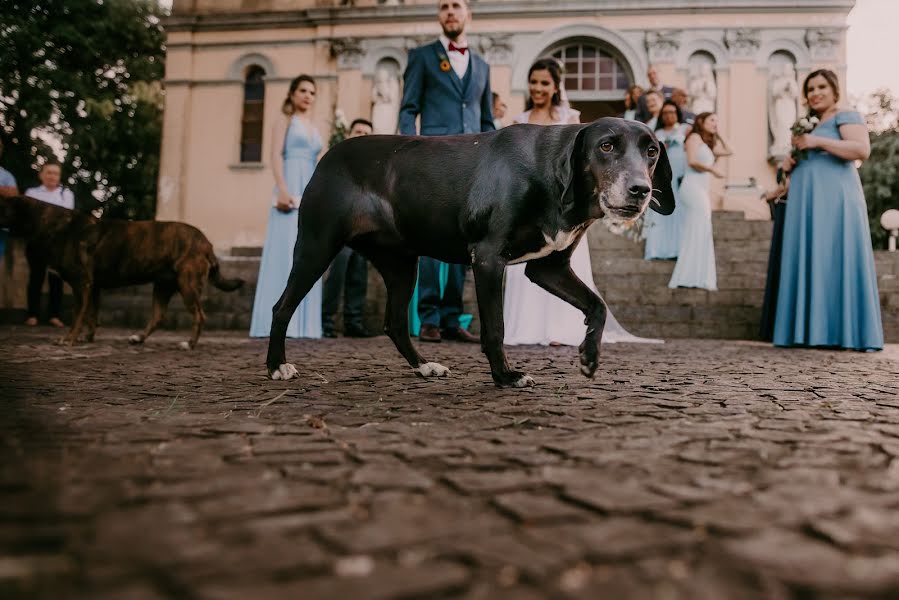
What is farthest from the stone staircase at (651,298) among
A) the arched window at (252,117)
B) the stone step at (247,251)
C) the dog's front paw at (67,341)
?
the arched window at (252,117)

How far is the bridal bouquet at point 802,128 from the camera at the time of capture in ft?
23.5

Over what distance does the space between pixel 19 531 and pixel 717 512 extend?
1.36 metres

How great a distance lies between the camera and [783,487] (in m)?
1.64

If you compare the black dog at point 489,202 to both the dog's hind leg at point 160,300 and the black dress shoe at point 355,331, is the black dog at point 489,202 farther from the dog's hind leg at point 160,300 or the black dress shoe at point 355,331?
the black dress shoe at point 355,331

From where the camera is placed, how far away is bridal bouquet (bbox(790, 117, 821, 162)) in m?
7.17

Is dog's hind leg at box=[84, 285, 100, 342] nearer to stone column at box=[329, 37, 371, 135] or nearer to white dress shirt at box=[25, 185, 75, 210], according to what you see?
white dress shirt at box=[25, 185, 75, 210]

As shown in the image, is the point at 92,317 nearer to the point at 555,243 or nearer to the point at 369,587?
the point at 555,243

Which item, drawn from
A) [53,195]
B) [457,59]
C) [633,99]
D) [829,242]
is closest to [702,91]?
[633,99]

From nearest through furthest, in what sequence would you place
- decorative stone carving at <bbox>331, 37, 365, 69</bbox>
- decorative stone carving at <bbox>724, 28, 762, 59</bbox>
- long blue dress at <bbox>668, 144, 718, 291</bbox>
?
long blue dress at <bbox>668, 144, 718, 291</bbox> → decorative stone carving at <bbox>724, 28, 762, 59</bbox> → decorative stone carving at <bbox>331, 37, 365, 69</bbox>

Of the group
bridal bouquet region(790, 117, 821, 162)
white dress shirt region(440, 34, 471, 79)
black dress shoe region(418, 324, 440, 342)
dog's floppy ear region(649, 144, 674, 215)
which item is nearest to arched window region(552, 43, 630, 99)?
bridal bouquet region(790, 117, 821, 162)

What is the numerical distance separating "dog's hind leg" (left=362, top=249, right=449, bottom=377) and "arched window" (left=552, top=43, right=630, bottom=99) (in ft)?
61.8

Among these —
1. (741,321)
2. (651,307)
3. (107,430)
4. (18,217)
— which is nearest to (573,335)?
(651,307)

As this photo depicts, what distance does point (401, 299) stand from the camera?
4.12 meters

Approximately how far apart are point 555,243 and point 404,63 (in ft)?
63.3
